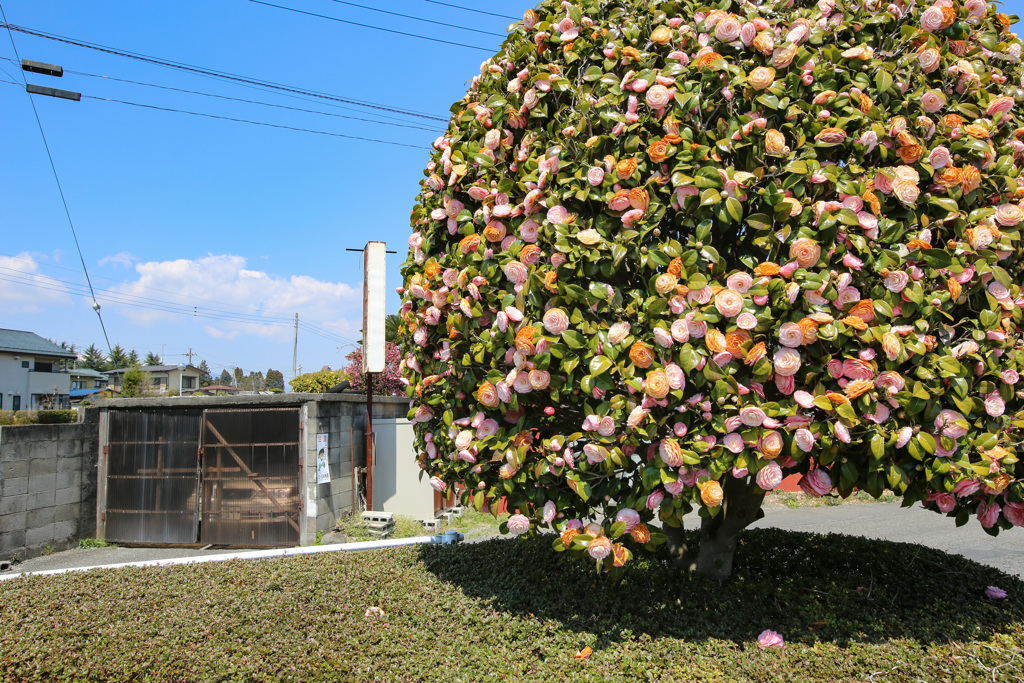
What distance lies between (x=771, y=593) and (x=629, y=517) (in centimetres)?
181

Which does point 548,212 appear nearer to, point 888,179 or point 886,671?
point 888,179

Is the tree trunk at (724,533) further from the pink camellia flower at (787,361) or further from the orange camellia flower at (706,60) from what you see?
the orange camellia flower at (706,60)

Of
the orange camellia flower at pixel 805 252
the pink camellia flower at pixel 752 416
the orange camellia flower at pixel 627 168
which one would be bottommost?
the pink camellia flower at pixel 752 416

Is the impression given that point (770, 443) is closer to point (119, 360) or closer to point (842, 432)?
point (842, 432)

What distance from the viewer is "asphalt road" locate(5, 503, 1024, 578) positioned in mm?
8219

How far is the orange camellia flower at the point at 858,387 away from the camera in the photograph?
2.89 meters

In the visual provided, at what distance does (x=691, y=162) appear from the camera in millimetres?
3127

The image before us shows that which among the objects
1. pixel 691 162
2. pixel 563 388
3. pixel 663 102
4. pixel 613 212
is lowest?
pixel 563 388

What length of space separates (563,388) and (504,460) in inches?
27.4

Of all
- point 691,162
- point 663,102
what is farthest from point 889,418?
point 663,102

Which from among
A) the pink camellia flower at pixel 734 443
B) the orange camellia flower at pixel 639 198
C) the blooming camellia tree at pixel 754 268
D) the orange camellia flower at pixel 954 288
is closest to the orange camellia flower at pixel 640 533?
the blooming camellia tree at pixel 754 268

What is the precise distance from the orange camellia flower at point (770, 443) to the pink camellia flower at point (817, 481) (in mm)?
511

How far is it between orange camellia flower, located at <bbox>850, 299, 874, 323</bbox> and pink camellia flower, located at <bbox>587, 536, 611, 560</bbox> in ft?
5.53

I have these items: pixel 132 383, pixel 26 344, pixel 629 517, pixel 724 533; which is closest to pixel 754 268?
pixel 629 517
